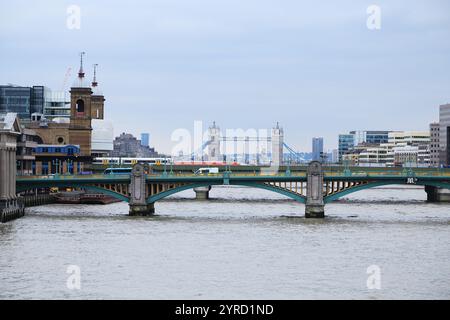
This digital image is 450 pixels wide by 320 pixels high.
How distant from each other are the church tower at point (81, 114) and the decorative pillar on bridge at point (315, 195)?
76719 millimetres

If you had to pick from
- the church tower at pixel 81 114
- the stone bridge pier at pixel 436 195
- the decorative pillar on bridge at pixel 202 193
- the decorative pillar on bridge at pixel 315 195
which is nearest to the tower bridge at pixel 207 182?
the decorative pillar on bridge at pixel 315 195

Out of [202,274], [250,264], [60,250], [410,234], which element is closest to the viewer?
[202,274]

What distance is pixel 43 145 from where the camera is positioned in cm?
15600

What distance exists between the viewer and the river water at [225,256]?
52312 mm

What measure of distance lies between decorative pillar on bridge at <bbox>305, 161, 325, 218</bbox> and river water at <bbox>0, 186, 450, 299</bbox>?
Result: 2071 millimetres

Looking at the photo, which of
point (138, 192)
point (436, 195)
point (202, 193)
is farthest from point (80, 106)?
point (138, 192)

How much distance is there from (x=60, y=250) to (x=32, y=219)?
2623 centimetres

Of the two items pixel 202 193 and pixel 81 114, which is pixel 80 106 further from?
pixel 202 193

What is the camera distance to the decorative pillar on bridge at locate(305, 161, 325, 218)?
9969 cm

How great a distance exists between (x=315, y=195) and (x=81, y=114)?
8088 cm

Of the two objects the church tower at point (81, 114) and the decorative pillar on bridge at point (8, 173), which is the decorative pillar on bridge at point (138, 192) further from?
the church tower at point (81, 114)

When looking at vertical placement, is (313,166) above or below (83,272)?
above
